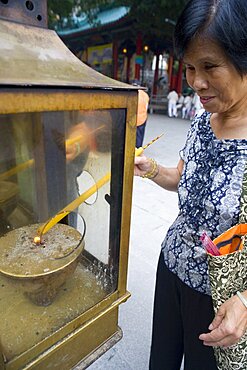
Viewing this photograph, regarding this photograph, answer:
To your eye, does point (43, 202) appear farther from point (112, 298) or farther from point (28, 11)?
point (28, 11)

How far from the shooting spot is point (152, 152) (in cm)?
473

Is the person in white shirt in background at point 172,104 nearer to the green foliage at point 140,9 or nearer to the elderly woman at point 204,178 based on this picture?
the green foliage at point 140,9

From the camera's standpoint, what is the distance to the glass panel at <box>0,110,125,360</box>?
61cm

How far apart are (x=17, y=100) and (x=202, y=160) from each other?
0.55 meters

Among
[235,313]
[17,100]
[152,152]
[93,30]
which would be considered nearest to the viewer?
[17,100]

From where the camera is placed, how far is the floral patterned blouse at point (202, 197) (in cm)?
72

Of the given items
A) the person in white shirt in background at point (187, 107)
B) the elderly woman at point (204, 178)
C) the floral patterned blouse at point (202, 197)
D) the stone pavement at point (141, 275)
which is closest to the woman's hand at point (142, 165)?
the elderly woman at point (204, 178)

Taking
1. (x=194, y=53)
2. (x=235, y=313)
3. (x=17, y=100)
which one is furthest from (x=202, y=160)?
(x=17, y=100)

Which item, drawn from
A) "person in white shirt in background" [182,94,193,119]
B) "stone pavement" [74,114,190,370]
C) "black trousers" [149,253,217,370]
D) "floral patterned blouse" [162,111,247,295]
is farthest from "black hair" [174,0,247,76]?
"person in white shirt in background" [182,94,193,119]

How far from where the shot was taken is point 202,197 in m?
0.77

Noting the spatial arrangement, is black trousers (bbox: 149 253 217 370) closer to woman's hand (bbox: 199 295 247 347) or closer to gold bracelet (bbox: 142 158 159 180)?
woman's hand (bbox: 199 295 247 347)

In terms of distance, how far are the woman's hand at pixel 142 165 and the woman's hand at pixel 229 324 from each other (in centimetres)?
49

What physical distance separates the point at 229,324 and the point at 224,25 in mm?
653

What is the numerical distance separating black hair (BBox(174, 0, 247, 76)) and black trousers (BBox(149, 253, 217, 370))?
0.66m
